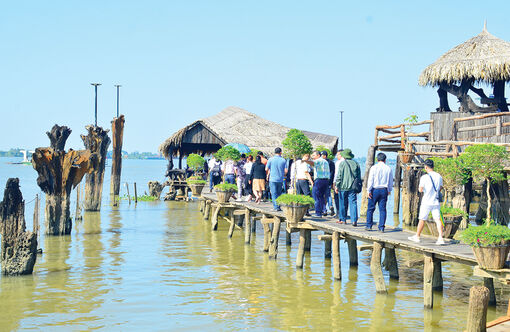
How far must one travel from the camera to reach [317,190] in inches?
671

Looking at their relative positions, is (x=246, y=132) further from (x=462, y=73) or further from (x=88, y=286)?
(x=88, y=286)

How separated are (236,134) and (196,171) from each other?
2.88m

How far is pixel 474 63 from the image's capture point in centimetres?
2819

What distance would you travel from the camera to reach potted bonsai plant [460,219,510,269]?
405 inches

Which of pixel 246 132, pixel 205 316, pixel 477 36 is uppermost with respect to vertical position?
pixel 477 36

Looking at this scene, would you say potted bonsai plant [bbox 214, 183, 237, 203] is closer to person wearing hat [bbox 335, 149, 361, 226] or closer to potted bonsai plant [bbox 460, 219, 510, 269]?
person wearing hat [bbox 335, 149, 361, 226]

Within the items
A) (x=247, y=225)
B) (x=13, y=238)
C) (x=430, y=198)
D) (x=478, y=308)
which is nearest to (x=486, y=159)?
(x=430, y=198)

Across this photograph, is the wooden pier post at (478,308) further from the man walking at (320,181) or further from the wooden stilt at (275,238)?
the wooden stilt at (275,238)

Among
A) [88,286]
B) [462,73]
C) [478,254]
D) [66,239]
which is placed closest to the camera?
[478,254]

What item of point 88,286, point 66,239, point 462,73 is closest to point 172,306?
point 88,286

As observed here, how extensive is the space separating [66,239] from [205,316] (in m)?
10.5

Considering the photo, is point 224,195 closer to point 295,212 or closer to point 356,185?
point 295,212

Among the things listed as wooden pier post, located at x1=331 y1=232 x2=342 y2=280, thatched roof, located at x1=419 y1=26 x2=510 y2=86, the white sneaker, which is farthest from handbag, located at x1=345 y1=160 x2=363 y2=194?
thatched roof, located at x1=419 y1=26 x2=510 y2=86

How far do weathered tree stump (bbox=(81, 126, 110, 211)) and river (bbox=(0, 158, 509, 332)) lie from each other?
8.56m
